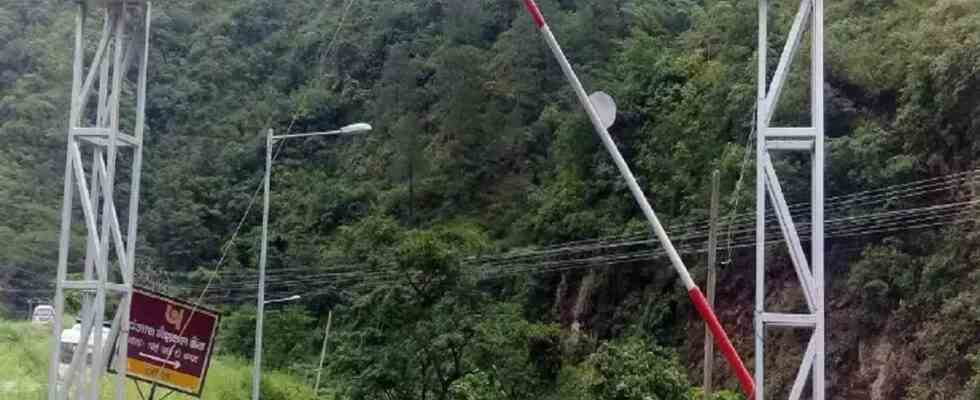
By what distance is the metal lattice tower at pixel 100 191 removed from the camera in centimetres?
1004

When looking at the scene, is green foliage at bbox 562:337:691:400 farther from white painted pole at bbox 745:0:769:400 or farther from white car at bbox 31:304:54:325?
white car at bbox 31:304:54:325

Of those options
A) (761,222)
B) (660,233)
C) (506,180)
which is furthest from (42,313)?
(761,222)

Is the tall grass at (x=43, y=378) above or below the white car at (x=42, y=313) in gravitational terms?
below

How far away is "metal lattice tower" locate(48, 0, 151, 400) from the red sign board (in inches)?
280

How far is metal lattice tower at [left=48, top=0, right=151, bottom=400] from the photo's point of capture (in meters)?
10.0

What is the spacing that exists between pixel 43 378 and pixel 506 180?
24.3 metres

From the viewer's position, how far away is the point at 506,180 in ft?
157

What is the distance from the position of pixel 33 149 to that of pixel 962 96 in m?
30.0

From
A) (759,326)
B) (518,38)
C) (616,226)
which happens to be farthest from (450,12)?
(759,326)

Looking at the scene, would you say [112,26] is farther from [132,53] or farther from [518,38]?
[518,38]

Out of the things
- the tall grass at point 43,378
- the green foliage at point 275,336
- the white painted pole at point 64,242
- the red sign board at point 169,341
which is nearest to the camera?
the white painted pole at point 64,242

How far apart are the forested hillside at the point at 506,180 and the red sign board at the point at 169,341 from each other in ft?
16.4

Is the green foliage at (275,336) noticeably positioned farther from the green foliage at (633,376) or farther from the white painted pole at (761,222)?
the white painted pole at (761,222)

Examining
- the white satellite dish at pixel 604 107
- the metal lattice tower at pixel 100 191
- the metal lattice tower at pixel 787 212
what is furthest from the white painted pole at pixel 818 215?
the metal lattice tower at pixel 100 191
